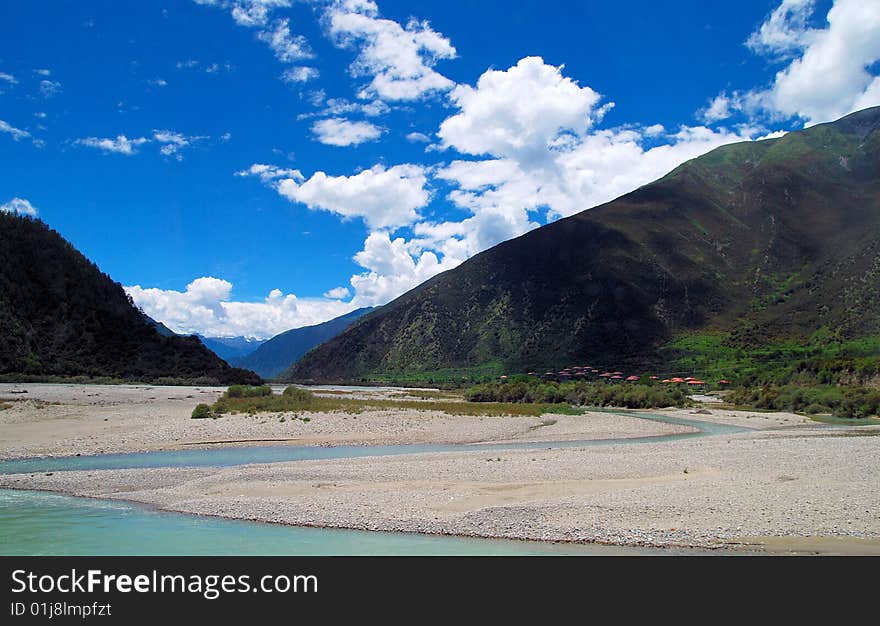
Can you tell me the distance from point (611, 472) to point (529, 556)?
11.0 metres

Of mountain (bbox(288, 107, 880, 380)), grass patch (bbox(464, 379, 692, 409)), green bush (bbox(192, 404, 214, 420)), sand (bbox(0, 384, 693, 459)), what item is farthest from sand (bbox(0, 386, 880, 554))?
mountain (bbox(288, 107, 880, 380))

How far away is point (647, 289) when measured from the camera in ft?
516

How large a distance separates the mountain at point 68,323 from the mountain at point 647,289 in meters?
79.1

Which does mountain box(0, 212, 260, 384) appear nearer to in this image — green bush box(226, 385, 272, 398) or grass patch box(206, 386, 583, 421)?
green bush box(226, 385, 272, 398)

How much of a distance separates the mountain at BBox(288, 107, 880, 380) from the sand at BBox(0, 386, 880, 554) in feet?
356

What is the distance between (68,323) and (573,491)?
73658 millimetres

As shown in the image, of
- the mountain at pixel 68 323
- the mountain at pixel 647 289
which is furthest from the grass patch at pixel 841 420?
the mountain at pixel 68 323

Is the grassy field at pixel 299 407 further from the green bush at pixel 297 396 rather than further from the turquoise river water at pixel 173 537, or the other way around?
the turquoise river water at pixel 173 537

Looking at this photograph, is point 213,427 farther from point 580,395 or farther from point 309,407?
point 580,395

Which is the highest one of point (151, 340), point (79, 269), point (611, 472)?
point (79, 269)

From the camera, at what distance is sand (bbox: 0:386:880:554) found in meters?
14.0
